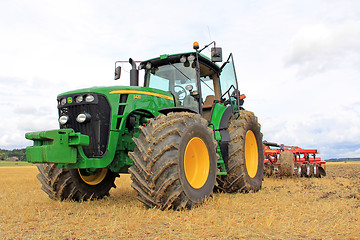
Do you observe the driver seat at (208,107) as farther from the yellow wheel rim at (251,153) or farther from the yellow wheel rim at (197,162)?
the yellow wheel rim at (197,162)

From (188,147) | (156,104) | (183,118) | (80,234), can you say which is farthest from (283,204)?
(80,234)

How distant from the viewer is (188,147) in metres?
4.96

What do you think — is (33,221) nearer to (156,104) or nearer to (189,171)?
(189,171)

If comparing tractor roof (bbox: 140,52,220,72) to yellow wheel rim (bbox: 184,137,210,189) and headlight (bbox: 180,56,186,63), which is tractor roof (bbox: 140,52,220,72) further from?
yellow wheel rim (bbox: 184,137,210,189)

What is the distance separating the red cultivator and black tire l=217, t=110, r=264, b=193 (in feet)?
9.85

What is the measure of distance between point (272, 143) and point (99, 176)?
7.81 meters

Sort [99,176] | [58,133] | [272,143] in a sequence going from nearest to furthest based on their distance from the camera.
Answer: [58,133]
[99,176]
[272,143]

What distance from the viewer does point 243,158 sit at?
6449 mm

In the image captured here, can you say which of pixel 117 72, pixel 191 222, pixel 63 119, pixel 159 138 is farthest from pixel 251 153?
pixel 63 119

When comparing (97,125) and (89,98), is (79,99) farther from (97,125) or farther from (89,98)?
(97,125)

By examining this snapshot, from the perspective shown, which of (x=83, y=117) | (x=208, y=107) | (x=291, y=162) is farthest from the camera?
(x=291, y=162)

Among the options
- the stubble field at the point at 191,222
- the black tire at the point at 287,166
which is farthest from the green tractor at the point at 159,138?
the black tire at the point at 287,166

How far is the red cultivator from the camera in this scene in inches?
404

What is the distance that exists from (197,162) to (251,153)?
114 inches
